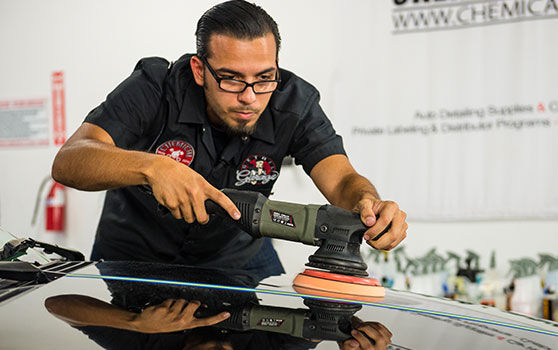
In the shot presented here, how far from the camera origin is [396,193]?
308cm

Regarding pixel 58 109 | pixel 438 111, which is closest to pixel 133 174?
pixel 438 111

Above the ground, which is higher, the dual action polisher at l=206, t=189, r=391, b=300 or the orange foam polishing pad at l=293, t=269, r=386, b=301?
the dual action polisher at l=206, t=189, r=391, b=300

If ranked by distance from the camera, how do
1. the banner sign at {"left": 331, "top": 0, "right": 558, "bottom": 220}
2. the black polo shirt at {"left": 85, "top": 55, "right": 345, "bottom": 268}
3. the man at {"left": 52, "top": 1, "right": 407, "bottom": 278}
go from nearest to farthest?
the man at {"left": 52, "top": 1, "right": 407, "bottom": 278} → the black polo shirt at {"left": 85, "top": 55, "right": 345, "bottom": 268} → the banner sign at {"left": 331, "top": 0, "right": 558, "bottom": 220}

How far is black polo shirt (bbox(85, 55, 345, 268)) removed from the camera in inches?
60.5

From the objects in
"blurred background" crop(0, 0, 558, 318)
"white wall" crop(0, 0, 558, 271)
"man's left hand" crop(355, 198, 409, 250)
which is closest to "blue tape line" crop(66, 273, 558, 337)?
"man's left hand" crop(355, 198, 409, 250)

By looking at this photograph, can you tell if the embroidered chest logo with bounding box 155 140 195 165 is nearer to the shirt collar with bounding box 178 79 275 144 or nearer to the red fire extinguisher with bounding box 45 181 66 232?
the shirt collar with bounding box 178 79 275 144

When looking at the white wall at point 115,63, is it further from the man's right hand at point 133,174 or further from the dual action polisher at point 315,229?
the dual action polisher at point 315,229

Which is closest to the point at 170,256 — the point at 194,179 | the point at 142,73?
the point at 142,73

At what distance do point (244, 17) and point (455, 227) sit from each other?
2029 mm

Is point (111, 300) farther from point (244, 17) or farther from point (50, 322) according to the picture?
point (244, 17)

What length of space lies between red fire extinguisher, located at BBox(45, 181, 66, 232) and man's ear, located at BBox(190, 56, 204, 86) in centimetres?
226

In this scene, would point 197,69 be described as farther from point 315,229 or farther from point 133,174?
point 315,229

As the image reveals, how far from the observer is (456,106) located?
2986 millimetres

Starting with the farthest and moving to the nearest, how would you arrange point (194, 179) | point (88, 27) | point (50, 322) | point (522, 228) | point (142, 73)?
1. point (88, 27)
2. point (522, 228)
3. point (142, 73)
4. point (194, 179)
5. point (50, 322)
